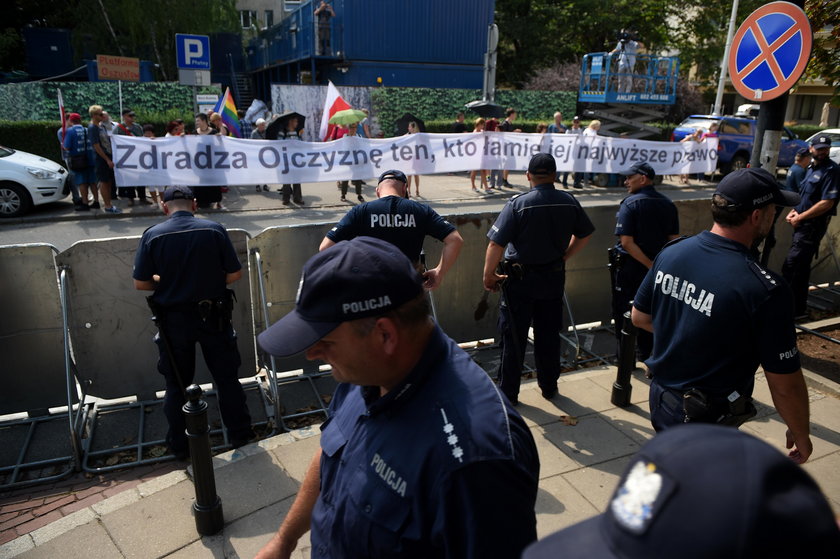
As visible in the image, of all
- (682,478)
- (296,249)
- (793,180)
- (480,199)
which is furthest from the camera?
(480,199)

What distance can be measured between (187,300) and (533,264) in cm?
277

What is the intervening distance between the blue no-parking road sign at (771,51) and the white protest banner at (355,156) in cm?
763

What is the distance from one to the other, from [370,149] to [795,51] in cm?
836

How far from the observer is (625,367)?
5188 mm

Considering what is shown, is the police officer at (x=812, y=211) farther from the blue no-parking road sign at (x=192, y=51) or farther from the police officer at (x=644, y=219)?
the blue no-parking road sign at (x=192, y=51)

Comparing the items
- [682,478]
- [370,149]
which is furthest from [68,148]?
[682,478]

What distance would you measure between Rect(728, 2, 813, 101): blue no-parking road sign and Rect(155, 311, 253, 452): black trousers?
5.04 m

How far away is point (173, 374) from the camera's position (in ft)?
14.8

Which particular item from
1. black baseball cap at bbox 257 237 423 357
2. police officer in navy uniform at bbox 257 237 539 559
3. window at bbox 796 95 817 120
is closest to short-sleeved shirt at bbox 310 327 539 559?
police officer in navy uniform at bbox 257 237 539 559

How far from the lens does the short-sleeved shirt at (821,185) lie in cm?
689

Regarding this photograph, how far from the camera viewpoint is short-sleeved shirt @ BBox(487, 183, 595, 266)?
16.1 ft

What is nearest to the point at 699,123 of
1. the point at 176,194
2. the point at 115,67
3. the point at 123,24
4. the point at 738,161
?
the point at 738,161

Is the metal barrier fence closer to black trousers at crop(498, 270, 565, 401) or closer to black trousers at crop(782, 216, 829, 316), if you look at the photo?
black trousers at crop(498, 270, 565, 401)

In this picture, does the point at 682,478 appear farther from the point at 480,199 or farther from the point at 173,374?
the point at 480,199
